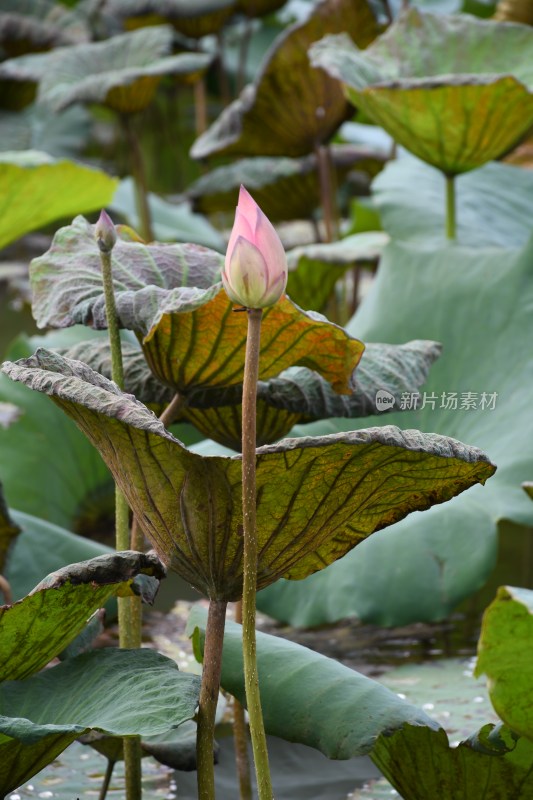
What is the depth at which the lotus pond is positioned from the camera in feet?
2.55

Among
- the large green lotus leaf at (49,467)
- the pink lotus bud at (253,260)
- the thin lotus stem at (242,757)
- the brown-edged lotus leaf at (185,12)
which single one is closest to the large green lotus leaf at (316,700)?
the thin lotus stem at (242,757)

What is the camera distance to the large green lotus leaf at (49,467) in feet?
5.84

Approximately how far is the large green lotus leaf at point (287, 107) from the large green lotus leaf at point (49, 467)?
2.50ft

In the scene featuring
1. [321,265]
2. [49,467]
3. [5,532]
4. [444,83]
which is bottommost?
[49,467]

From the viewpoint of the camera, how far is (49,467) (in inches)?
71.5

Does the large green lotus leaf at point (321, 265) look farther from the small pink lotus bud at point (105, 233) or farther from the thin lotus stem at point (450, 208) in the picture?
the small pink lotus bud at point (105, 233)

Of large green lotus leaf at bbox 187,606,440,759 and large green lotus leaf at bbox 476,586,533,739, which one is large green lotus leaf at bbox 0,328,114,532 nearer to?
large green lotus leaf at bbox 187,606,440,759

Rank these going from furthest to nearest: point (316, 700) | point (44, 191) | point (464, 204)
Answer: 1. point (464, 204)
2. point (44, 191)
3. point (316, 700)

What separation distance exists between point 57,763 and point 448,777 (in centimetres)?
47

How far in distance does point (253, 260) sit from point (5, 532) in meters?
0.72

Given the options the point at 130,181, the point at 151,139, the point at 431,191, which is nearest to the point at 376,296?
the point at 431,191

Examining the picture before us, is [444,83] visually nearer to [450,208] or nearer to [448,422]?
[450,208]

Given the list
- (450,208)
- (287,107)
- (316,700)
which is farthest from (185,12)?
(316,700)

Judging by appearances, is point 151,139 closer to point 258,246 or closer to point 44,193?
point 44,193
